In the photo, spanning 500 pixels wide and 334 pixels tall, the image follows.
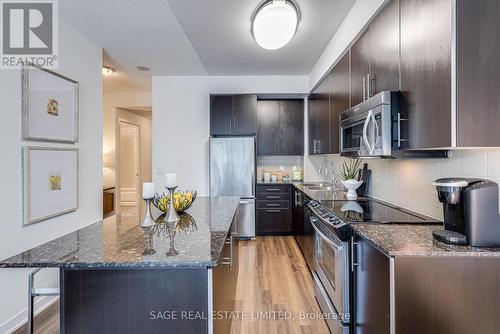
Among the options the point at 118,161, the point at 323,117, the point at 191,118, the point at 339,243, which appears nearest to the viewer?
the point at 339,243

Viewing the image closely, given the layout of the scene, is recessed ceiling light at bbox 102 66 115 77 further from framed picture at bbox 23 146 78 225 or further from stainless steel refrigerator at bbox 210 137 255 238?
framed picture at bbox 23 146 78 225

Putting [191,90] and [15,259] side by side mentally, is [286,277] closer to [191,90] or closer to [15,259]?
[15,259]

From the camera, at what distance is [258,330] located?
219cm

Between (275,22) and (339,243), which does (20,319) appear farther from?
(275,22)

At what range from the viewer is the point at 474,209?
1229 mm

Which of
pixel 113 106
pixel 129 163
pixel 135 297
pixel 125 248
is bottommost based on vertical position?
pixel 135 297

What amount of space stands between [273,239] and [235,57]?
2813mm

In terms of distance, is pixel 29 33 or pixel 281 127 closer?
pixel 29 33

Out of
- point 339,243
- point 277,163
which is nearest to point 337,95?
point 339,243

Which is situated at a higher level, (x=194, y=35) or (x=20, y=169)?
(x=194, y=35)

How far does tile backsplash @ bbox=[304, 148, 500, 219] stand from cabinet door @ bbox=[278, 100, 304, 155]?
6.64 feet

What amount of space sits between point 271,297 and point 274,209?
212 cm

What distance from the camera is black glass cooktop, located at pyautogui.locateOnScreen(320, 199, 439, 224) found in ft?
5.90

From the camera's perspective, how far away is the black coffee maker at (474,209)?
1.22 m
